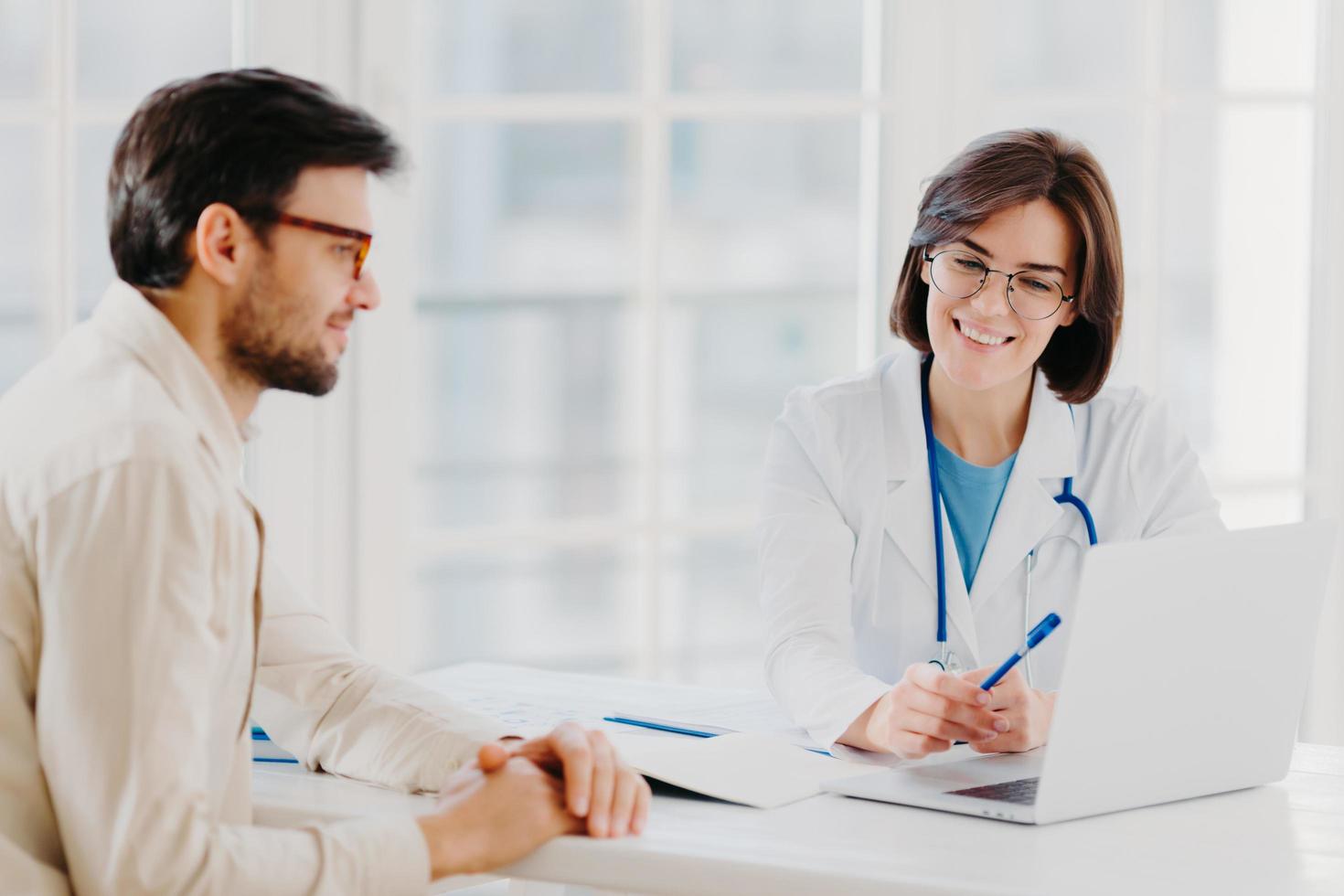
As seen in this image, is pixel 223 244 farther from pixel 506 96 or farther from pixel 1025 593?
pixel 506 96

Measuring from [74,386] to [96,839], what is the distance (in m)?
0.36

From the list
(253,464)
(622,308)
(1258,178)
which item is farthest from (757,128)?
(253,464)

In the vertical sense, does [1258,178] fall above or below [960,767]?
above

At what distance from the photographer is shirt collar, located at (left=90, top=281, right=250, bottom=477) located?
4.21 ft

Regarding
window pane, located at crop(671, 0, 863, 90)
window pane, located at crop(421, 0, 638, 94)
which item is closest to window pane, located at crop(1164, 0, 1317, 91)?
window pane, located at crop(421, 0, 638, 94)

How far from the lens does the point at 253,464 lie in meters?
3.02

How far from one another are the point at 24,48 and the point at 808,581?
190 cm

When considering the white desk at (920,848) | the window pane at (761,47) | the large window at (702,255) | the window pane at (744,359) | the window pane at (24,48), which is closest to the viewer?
the white desk at (920,848)

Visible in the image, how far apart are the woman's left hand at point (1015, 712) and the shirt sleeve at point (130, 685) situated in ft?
2.51

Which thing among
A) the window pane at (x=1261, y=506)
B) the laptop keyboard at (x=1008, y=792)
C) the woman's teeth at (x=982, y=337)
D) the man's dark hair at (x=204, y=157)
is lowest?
the laptop keyboard at (x=1008, y=792)

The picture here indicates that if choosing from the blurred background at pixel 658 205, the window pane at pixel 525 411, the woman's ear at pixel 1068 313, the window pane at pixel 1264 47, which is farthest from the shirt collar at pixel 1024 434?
the window pane at pixel 525 411

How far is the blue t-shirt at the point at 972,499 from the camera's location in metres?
2.07

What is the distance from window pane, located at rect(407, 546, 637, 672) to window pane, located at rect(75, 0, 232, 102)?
14.0ft

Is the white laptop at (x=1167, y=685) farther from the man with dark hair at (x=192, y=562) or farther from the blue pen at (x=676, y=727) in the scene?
the man with dark hair at (x=192, y=562)
